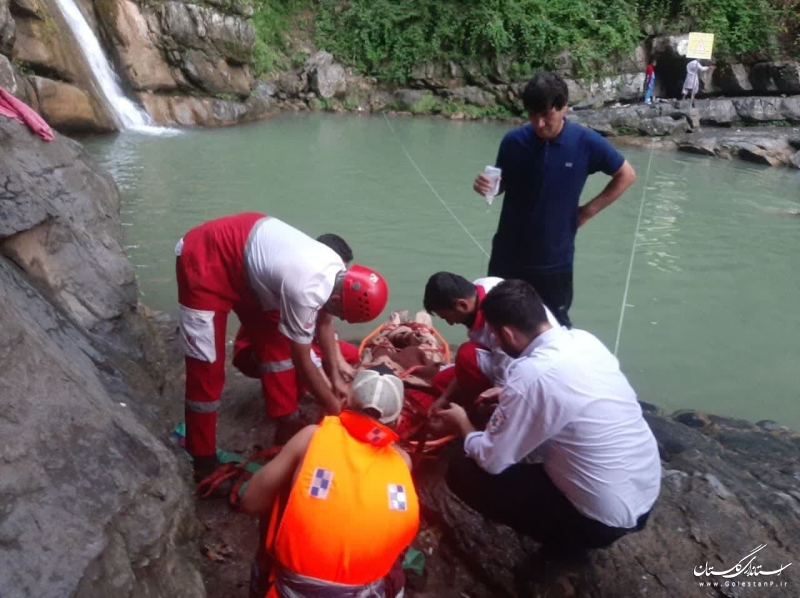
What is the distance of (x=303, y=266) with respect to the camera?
2.71 m

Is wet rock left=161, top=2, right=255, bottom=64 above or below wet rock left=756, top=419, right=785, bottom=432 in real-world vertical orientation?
above

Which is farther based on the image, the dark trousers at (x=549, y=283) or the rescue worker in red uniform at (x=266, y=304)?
the dark trousers at (x=549, y=283)

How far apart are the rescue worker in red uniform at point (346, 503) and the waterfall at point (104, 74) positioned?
13.6 m

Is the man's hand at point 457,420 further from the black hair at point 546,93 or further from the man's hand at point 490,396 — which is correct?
the black hair at point 546,93

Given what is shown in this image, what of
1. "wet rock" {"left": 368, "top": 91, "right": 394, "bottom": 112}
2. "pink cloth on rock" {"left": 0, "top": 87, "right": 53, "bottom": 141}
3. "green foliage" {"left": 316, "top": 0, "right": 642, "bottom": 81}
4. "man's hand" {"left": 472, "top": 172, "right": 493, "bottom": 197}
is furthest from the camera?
"green foliage" {"left": 316, "top": 0, "right": 642, "bottom": 81}

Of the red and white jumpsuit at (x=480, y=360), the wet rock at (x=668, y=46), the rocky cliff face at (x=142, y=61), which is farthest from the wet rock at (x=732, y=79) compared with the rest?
the red and white jumpsuit at (x=480, y=360)

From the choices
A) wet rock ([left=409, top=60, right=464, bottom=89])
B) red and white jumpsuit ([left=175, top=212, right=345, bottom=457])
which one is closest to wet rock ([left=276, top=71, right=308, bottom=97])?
wet rock ([left=409, top=60, right=464, bottom=89])

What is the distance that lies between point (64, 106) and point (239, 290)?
35.0 ft

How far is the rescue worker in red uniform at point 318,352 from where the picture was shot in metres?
3.30

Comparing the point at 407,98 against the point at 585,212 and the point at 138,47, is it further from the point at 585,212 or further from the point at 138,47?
the point at 585,212

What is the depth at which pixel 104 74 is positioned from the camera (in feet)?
46.8

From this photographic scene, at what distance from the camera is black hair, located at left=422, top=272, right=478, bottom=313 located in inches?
120

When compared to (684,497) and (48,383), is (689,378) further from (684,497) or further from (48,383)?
(48,383)

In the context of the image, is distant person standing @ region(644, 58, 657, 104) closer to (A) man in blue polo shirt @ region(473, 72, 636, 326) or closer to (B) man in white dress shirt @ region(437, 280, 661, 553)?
(A) man in blue polo shirt @ region(473, 72, 636, 326)
